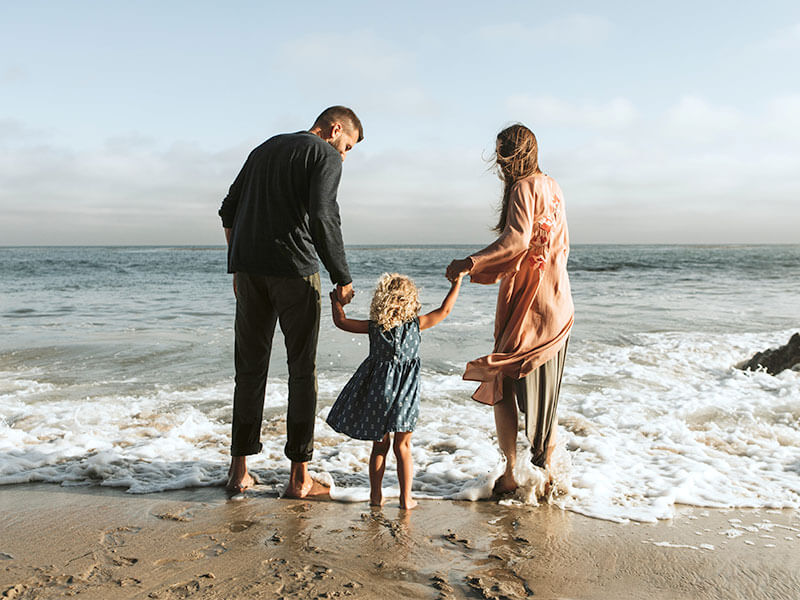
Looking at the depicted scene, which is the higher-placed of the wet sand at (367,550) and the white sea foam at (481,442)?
the wet sand at (367,550)

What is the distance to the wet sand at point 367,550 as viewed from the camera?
2.40m

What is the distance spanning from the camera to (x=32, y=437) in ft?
15.2

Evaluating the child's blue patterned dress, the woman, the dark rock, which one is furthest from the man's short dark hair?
the dark rock

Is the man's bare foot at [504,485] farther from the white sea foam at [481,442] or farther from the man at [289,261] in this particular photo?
the man at [289,261]

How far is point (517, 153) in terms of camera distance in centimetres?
328

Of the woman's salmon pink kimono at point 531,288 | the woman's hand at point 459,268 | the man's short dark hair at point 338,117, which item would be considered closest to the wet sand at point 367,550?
the woman's salmon pink kimono at point 531,288

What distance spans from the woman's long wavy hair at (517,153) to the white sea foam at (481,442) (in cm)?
150

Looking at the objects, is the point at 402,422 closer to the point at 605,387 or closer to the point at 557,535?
the point at 557,535

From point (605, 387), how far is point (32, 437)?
5.13m

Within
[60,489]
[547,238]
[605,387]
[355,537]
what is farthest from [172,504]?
[605,387]

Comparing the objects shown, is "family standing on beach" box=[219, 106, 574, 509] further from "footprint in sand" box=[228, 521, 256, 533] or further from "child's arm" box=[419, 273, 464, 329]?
"footprint in sand" box=[228, 521, 256, 533]

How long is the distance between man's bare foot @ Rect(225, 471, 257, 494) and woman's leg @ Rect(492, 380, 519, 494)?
137 cm

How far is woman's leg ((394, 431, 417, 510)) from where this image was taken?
3260 millimetres

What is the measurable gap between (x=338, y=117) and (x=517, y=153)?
1014 millimetres
